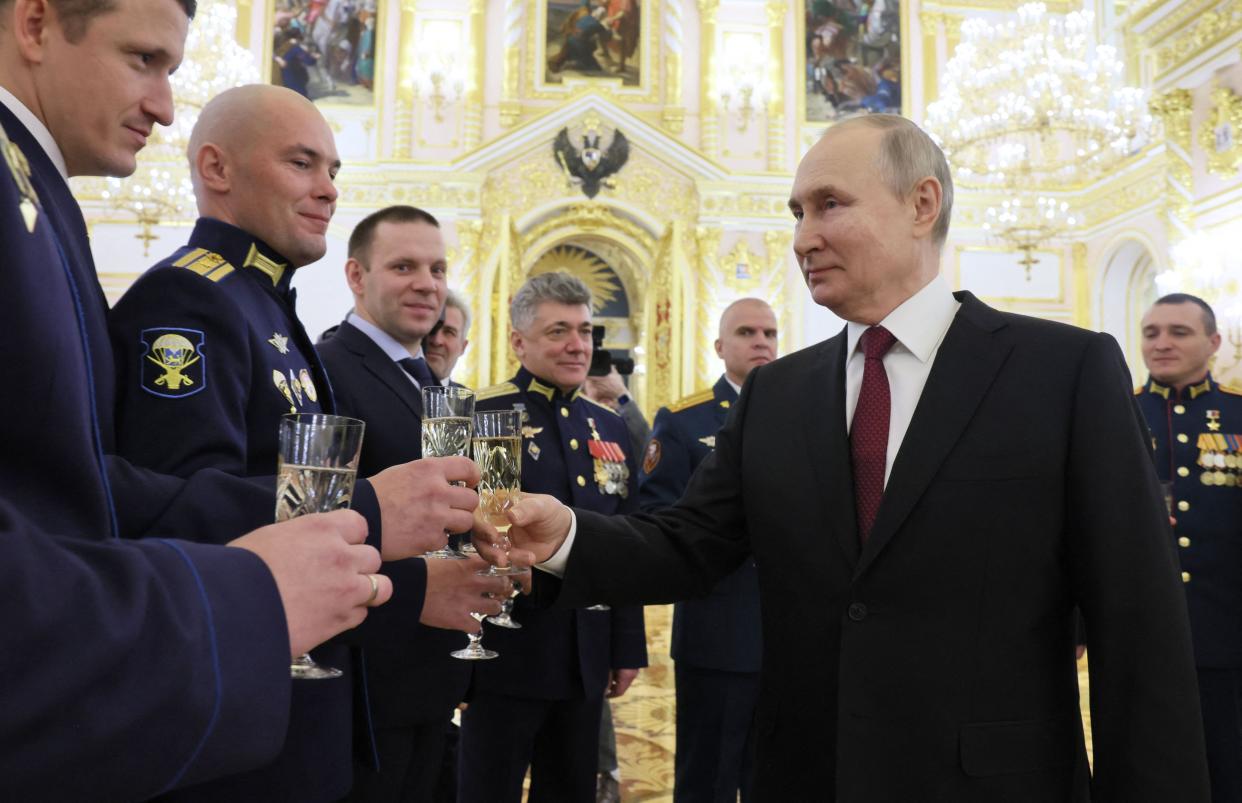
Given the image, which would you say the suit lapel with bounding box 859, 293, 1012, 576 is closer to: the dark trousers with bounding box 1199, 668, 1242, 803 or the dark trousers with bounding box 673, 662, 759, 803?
the dark trousers with bounding box 673, 662, 759, 803

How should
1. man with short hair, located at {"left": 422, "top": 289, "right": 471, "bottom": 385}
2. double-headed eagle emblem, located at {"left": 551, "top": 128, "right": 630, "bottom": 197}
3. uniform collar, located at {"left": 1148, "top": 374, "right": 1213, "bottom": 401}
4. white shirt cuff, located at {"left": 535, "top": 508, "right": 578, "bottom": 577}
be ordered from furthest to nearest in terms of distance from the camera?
double-headed eagle emblem, located at {"left": 551, "top": 128, "right": 630, "bottom": 197}
man with short hair, located at {"left": 422, "top": 289, "right": 471, "bottom": 385}
uniform collar, located at {"left": 1148, "top": 374, "right": 1213, "bottom": 401}
white shirt cuff, located at {"left": 535, "top": 508, "right": 578, "bottom": 577}

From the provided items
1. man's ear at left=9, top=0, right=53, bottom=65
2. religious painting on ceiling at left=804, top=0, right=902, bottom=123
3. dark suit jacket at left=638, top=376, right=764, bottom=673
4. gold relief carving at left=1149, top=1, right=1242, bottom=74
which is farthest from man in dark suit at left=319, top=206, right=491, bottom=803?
religious painting on ceiling at left=804, top=0, right=902, bottom=123

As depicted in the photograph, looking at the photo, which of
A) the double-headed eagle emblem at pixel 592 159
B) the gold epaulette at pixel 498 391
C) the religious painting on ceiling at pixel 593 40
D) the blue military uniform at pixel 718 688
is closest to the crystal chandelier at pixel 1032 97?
the double-headed eagle emblem at pixel 592 159

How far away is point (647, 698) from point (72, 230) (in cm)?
458

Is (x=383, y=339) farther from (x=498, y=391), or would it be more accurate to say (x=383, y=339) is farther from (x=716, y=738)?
(x=716, y=738)

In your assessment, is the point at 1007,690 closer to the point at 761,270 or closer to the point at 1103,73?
the point at 1103,73

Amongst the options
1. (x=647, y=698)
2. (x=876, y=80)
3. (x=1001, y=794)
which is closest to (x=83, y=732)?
(x=1001, y=794)

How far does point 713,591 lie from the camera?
9.07ft

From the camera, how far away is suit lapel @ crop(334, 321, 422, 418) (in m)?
2.27

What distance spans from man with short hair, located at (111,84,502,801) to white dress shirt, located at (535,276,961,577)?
1.53 ft

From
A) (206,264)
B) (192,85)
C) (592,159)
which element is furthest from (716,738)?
(592,159)

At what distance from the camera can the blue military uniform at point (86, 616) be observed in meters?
0.56

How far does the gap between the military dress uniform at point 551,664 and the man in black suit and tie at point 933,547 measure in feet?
2.97

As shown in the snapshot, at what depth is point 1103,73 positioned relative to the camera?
8.73 meters
